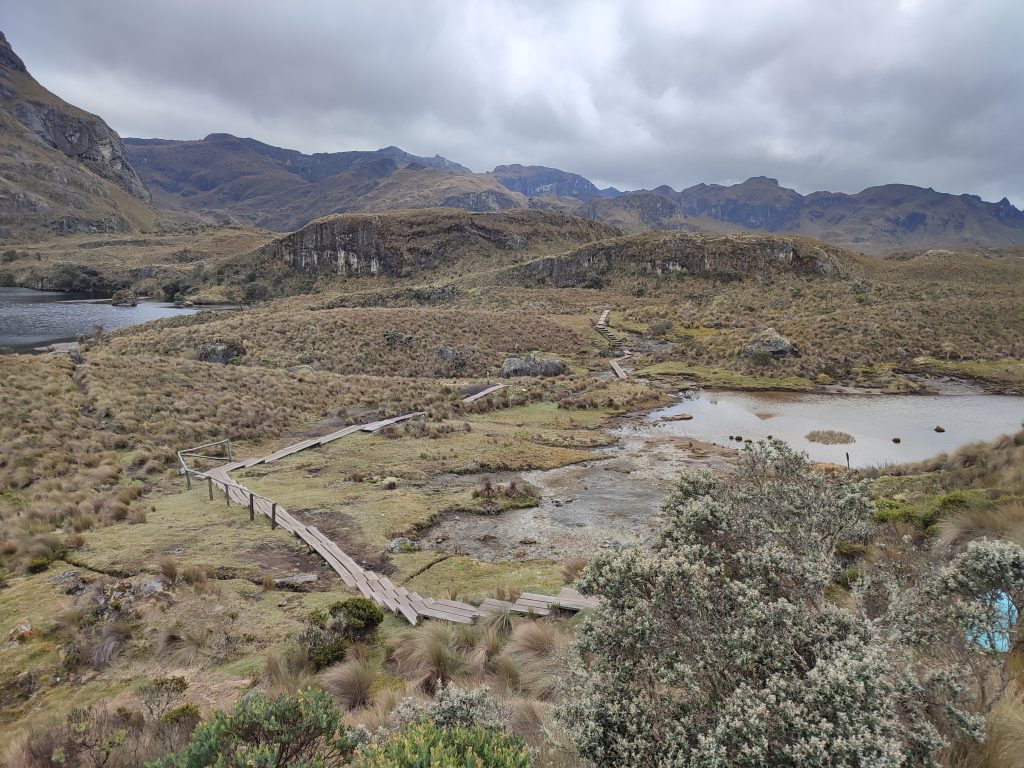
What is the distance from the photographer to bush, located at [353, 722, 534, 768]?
353 centimetres

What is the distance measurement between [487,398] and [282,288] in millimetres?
85051

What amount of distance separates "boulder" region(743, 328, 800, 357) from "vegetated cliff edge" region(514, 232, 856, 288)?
42725mm

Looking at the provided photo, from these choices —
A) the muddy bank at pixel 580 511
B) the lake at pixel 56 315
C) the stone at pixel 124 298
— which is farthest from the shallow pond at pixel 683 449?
the stone at pixel 124 298

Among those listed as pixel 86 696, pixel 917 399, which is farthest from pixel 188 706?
pixel 917 399

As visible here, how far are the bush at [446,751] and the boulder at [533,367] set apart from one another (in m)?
35.2

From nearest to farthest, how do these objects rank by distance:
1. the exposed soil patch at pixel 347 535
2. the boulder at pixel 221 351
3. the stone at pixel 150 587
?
the stone at pixel 150 587 < the exposed soil patch at pixel 347 535 < the boulder at pixel 221 351

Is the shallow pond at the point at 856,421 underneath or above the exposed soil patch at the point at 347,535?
above

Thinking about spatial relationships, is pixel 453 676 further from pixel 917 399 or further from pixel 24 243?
pixel 24 243

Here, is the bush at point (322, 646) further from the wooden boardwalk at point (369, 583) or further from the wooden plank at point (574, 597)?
the wooden plank at point (574, 597)

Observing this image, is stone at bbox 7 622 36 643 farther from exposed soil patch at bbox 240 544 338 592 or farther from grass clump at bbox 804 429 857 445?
grass clump at bbox 804 429 857 445

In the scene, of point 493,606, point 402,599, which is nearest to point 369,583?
point 402,599

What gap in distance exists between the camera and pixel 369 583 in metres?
10.5

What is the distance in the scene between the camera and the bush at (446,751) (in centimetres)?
353

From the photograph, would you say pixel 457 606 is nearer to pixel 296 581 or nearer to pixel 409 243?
pixel 296 581
